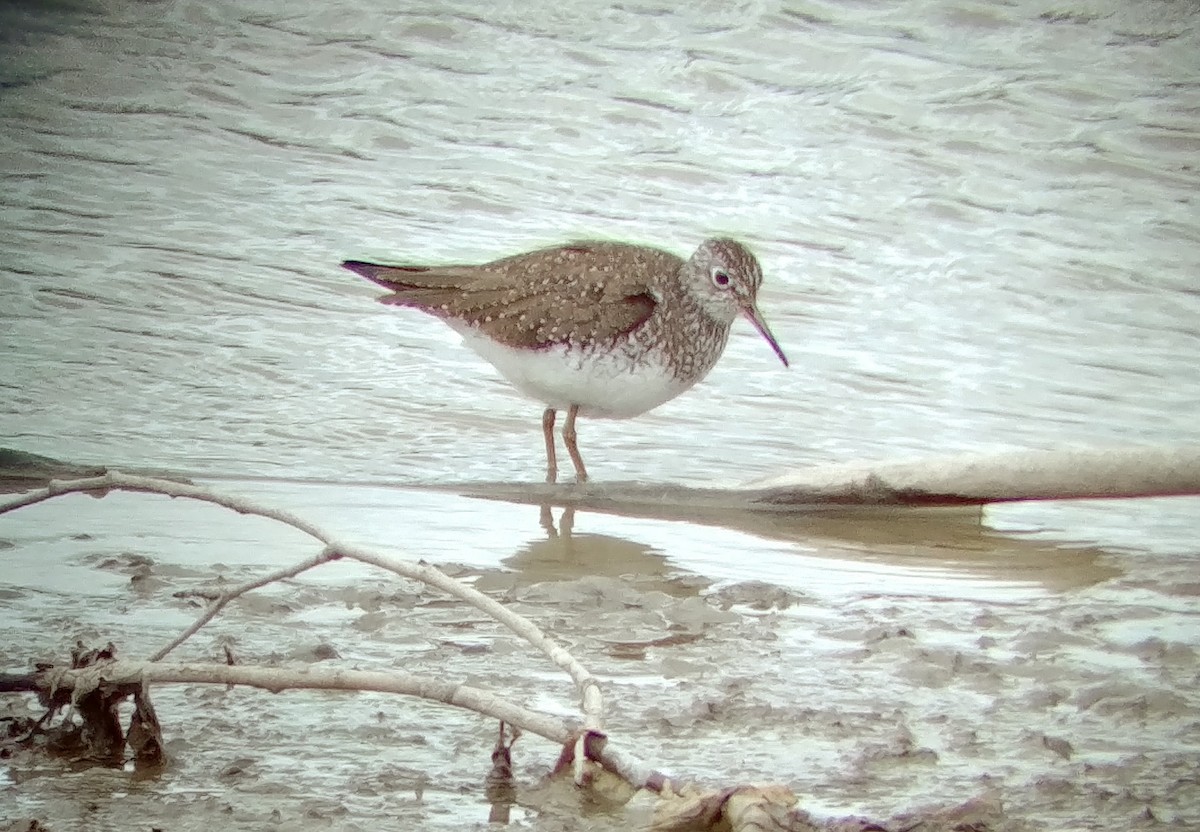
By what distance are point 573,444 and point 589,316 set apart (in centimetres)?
42

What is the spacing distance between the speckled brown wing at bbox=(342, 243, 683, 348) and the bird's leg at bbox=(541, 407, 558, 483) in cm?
32

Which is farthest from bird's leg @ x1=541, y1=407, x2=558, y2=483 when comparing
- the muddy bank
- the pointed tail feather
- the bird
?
the pointed tail feather

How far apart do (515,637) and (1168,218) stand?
5765 millimetres

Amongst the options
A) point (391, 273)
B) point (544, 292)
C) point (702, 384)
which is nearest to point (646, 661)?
point (544, 292)

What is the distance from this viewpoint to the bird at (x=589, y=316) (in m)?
5.20

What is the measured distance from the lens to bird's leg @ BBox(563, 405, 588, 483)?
517 cm

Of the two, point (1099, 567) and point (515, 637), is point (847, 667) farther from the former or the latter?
point (1099, 567)

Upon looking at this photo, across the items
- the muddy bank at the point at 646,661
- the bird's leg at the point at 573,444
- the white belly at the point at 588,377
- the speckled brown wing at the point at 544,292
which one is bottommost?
the muddy bank at the point at 646,661

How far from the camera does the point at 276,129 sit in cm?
894

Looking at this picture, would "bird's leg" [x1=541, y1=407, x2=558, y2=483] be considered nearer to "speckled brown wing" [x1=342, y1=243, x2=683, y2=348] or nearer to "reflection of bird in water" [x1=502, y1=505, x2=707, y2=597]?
"speckled brown wing" [x1=342, y1=243, x2=683, y2=348]

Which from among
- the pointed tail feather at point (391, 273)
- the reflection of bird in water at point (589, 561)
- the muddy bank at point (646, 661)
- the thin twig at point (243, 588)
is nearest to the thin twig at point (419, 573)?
the thin twig at point (243, 588)

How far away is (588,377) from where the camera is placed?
204 inches

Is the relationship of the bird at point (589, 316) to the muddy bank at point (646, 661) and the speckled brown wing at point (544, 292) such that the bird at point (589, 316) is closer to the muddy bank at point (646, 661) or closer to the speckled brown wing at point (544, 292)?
the speckled brown wing at point (544, 292)

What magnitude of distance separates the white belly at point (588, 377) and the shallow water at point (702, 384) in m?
0.26
